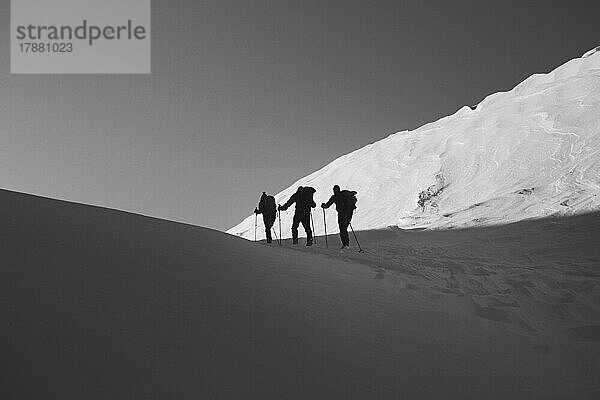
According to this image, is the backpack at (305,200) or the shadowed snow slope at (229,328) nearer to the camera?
the shadowed snow slope at (229,328)

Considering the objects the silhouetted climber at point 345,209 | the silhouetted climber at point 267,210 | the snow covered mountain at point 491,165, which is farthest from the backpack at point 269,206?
the snow covered mountain at point 491,165

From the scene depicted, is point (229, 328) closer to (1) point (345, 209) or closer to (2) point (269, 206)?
(1) point (345, 209)

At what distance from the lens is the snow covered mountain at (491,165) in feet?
67.5

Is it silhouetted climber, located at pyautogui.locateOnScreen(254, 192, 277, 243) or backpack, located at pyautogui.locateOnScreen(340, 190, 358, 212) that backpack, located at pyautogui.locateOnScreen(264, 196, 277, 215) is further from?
backpack, located at pyautogui.locateOnScreen(340, 190, 358, 212)

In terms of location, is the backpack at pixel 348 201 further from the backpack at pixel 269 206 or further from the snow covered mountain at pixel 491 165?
the snow covered mountain at pixel 491 165

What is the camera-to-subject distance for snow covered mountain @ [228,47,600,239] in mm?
20562

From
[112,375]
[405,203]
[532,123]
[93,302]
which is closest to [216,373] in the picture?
[112,375]

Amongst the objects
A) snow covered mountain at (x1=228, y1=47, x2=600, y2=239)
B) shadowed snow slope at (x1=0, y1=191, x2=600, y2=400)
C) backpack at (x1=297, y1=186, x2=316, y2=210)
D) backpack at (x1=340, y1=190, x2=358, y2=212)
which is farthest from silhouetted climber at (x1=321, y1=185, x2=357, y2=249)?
snow covered mountain at (x1=228, y1=47, x2=600, y2=239)

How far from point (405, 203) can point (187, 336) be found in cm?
2853

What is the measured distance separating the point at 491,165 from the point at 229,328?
28.8 m

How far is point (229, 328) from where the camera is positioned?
2998 mm

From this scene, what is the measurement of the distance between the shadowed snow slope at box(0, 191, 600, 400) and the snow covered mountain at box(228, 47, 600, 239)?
14.7 m

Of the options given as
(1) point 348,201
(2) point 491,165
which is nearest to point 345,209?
(1) point 348,201

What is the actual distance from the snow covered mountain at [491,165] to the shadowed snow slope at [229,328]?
14724 mm
